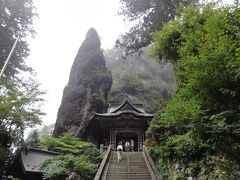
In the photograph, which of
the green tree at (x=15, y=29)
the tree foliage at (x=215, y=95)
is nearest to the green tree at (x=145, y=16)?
the green tree at (x=15, y=29)

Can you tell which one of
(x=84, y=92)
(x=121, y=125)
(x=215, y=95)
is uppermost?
(x=84, y=92)

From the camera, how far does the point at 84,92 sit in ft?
92.5

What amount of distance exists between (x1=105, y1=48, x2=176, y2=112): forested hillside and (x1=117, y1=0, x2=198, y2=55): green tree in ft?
13.0

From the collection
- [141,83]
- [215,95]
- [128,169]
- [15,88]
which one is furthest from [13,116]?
[141,83]

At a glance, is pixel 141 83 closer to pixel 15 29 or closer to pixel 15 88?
pixel 15 29

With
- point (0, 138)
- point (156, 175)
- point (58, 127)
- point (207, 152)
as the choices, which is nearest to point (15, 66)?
point (58, 127)

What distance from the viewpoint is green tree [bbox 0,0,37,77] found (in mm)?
23844

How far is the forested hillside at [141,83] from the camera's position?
1419 inches

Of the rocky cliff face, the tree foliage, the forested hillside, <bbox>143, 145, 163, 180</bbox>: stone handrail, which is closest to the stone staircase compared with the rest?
<bbox>143, 145, 163, 180</bbox>: stone handrail

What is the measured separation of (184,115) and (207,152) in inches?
94.5

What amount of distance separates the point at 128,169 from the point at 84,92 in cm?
1577

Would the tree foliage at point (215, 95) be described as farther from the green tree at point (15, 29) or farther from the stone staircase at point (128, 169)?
the green tree at point (15, 29)

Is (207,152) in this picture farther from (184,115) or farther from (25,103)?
(25,103)

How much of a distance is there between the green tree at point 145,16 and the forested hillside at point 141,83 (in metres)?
3.97
